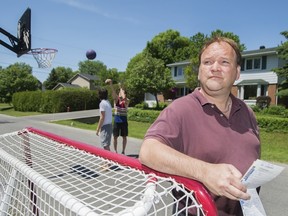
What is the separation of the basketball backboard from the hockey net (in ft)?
44.7

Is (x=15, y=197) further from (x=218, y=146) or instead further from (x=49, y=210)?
(x=218, y=146)

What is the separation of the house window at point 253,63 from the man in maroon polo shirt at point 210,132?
3243 centimetres

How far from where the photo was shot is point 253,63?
33.0 meters

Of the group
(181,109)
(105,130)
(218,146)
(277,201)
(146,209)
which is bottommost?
(277,201)

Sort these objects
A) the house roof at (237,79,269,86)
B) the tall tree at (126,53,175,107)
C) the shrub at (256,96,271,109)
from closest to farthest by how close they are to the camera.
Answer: the shrub at (256,96,271,109)
the house roof at (237,79,269,86)
the tall tree at (126,53,175,107)

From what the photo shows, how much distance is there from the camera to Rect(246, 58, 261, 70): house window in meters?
32.5

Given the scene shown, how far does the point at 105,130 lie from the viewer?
25.1 ft

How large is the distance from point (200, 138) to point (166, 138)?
27 centimetres

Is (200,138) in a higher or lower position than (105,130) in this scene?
higher

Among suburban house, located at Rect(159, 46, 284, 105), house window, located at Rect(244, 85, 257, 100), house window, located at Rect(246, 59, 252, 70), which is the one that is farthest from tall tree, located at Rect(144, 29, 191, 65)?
house window, located at Rect(244, 85, 257, 100)

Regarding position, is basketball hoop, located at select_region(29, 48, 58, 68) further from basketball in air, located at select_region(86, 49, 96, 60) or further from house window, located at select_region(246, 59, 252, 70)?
house window, located at select_region(246, 59, 252, 70)

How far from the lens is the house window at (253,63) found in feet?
107

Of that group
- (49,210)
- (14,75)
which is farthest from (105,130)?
(14,75)

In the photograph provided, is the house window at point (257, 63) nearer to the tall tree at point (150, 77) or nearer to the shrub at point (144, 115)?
the tall tree at point (150, 77)
